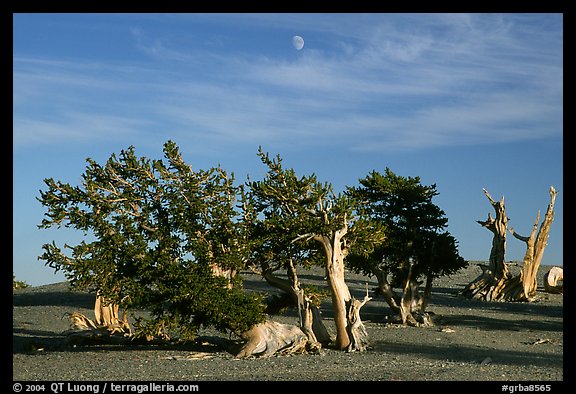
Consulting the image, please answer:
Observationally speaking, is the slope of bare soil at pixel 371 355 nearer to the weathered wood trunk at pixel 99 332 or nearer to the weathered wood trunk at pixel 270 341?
the weathered wood trunk at pixel 99 332

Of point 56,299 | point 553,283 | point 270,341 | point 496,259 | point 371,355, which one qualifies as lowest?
point 371,355

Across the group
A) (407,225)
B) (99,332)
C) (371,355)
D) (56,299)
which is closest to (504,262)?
(407,225)

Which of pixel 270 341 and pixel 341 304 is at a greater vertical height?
pixel 341 304

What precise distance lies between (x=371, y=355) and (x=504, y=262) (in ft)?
85.8

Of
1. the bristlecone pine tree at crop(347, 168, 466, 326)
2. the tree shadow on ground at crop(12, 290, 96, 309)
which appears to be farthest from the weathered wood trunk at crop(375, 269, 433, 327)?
the tree shadow on ground at crop(12, 290, 96, 309)

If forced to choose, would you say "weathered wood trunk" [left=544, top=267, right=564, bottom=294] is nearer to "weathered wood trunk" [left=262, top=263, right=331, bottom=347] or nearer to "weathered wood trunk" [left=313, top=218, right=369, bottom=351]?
"weathered wood trunk" [left=313, top=218, right=369, bottom=351]

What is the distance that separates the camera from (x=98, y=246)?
98.9 ft

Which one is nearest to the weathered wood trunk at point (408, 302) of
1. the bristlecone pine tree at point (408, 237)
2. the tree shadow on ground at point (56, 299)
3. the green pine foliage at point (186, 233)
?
the bristlecone pine tree at point (408, 237)

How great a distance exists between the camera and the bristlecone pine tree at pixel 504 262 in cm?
5006

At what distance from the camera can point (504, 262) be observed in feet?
167

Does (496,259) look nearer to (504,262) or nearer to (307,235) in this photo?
(504,262)

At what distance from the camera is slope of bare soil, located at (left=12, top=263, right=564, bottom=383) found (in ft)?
73.2

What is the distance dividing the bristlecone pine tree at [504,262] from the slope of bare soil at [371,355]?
301 centimetres
